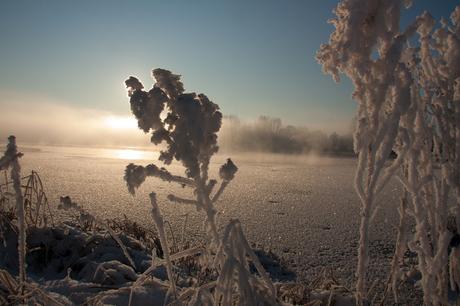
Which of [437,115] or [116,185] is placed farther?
[116,185]

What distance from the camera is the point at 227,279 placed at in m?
0.62

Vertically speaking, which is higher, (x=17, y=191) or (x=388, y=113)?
(x=388, y=113)

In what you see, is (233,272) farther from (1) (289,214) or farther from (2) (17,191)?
(1) (289,214)

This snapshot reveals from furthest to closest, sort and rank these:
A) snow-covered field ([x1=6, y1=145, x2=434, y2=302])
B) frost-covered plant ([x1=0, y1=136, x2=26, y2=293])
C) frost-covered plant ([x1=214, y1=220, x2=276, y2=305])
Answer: snow-covered field ([x1=6, y1=145, x2=434, y2=302]) → frost-covered plant ([x1=0, y1=136, x2=26, y2=293]) → frost-covered plant ([x1=214, y1=220, x2=276, y2=305])

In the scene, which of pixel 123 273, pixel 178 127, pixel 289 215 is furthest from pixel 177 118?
pixel 289 215

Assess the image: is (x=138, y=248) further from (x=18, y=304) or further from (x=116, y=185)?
(x=116, y=185)

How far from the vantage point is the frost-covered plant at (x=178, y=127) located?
0.62 m

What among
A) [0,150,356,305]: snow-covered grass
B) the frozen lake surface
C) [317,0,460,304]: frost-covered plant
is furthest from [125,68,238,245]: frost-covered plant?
the frozen lake surface

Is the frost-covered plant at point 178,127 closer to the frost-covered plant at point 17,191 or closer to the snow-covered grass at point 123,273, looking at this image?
the snow-covered grass at point 123,273

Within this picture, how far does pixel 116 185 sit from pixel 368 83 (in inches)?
162

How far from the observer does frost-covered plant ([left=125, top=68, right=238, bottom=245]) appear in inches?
24.6

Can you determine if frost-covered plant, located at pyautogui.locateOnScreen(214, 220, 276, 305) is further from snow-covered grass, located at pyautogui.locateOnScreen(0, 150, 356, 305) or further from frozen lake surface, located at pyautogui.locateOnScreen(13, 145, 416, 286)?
frozen lake surface, located at pyautogui.locateOnScreen(13, 145, 416, 286)

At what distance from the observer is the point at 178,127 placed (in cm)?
63

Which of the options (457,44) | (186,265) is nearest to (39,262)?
(186,265)
